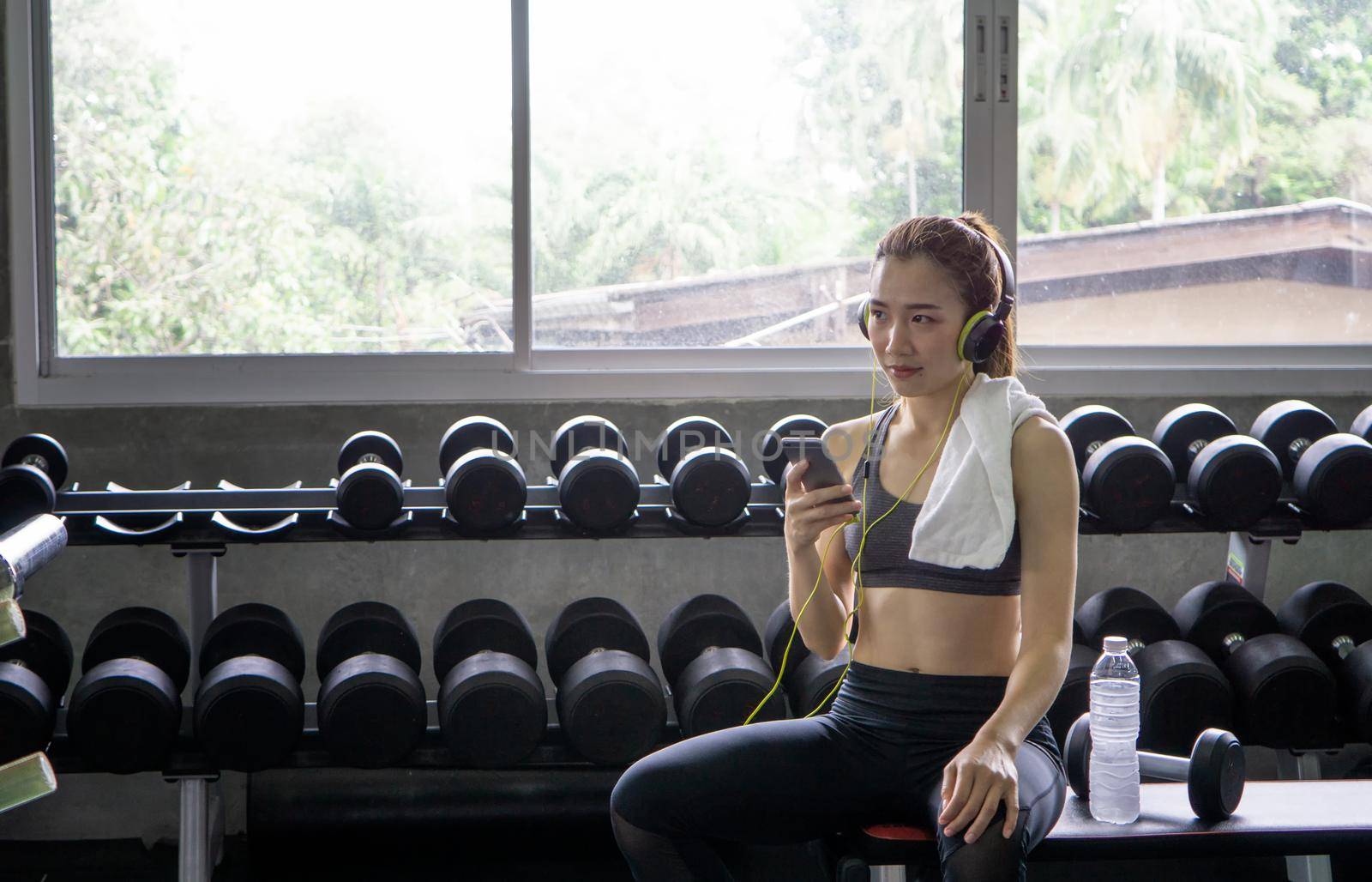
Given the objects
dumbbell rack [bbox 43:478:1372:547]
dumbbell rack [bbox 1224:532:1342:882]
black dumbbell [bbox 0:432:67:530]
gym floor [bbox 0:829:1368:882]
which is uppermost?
black dumbbell [bbox 0:432:67:530]

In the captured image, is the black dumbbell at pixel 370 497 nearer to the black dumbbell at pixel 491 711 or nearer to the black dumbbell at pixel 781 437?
the black dumbbell at pixel 491 711

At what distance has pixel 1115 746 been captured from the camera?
5.73 feet

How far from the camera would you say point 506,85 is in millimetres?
3209

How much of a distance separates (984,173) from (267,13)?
1986 millimetres

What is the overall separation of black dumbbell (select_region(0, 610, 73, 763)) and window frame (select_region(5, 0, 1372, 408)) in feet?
2.41

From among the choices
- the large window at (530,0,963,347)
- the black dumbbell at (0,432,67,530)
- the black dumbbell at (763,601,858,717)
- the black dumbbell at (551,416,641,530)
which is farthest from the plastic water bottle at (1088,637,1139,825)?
the black dumbbell at (0,432,67,530)

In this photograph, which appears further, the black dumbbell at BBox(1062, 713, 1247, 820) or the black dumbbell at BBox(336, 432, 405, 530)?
the black dumbbell at BBox(336, 432, 405, 530)

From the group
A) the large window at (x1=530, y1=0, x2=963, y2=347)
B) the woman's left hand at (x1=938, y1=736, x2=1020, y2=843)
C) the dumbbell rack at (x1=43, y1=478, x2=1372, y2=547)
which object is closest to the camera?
the woman's left hand at (x1=938, y1=736, x2=1020, y2=843)

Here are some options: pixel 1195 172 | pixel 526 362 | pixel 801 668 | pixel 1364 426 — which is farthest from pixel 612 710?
pixel 1195 172

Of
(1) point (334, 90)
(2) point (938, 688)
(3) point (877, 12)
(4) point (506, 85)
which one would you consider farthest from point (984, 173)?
(2) point (938, 688)

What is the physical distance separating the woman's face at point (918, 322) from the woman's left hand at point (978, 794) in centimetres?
57

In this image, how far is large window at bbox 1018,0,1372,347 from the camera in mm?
3334

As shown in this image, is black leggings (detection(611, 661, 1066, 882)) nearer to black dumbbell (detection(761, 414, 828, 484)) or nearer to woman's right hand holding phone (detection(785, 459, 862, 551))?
woman's right hand holding phone (detection(785, 459, 862, 551))

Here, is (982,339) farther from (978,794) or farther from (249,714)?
(249,714)
